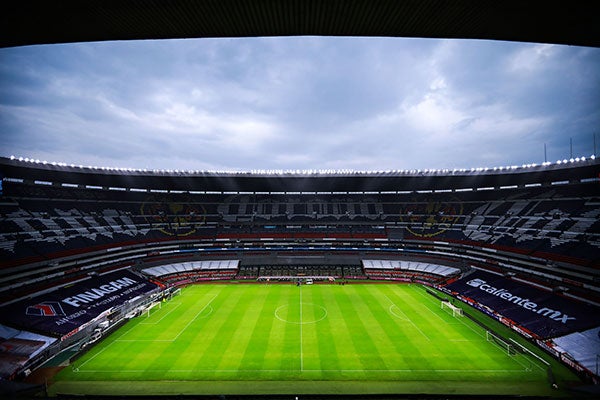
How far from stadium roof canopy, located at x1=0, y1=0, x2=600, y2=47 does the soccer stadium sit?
0.06m

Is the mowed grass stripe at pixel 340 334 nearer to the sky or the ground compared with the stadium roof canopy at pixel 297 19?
nearer to the ground

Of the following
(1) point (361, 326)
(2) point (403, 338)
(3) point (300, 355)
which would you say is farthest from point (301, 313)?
(2) point (403, 338)

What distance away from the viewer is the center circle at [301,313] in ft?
92.3

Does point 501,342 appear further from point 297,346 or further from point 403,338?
point 297,346

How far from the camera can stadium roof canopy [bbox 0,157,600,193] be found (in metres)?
38.2

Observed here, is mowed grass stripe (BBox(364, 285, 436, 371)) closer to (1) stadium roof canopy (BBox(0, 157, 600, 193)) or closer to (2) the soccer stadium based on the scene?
(2) the soccer stadium

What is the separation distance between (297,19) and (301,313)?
28265 millimetres

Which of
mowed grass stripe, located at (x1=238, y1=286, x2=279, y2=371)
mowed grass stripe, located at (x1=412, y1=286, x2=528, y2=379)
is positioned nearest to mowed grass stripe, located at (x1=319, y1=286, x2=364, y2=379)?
mowed grass stripe, located at (x1=238, y1=286, x2=279, y2=371)

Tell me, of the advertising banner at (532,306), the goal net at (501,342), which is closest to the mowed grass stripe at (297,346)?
the goal net at (501,342)

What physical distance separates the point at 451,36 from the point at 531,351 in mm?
24894

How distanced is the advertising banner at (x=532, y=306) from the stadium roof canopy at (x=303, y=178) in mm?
17735

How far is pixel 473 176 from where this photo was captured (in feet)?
154

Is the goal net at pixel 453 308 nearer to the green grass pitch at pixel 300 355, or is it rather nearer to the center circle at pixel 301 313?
the green grass pitch at pixel 300 355

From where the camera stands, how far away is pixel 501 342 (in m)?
22.8
